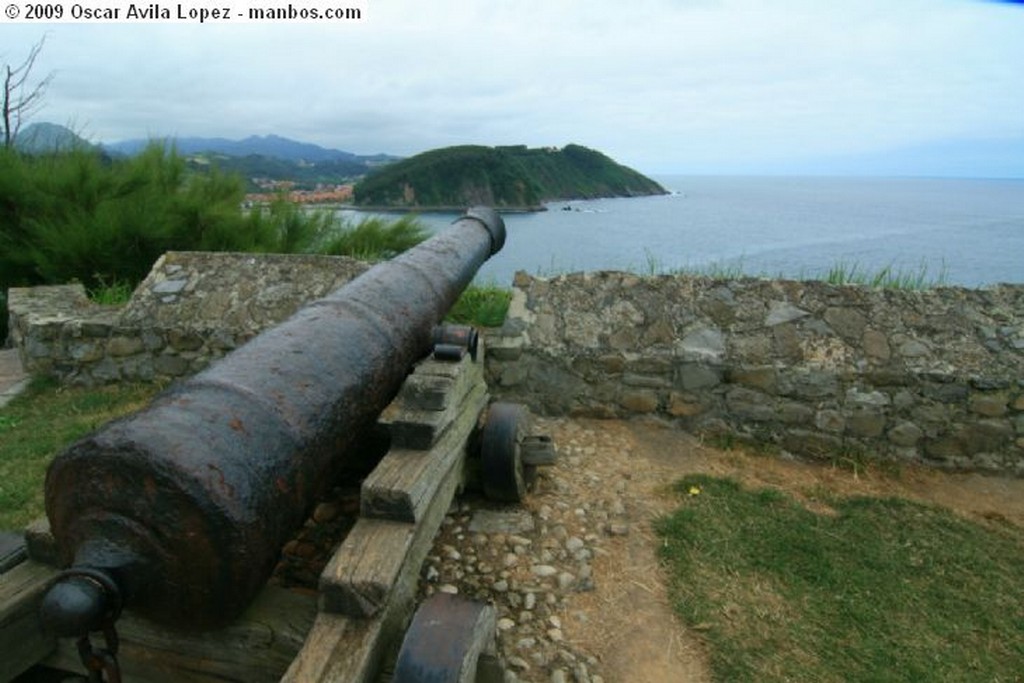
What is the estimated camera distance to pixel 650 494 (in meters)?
4.12

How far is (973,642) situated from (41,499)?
4863 mm

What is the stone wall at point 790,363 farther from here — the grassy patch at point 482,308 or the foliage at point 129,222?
the foliage at point 129,222

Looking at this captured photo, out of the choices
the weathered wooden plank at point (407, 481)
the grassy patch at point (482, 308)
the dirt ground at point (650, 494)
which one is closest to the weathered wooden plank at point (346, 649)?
the weathered wooden plank at point (407, 481)

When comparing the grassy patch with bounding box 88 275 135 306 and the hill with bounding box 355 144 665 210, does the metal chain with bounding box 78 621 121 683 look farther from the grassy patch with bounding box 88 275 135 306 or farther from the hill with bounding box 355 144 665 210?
A: the hill with bounding box 355 144 665 210

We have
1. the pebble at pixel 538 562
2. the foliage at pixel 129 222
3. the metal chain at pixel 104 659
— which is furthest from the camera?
the foliage at pixel 129 222

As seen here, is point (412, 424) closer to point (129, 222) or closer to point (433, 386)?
point (433, 386)

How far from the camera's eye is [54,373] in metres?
5.91

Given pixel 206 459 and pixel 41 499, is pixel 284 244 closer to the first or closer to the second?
pixel 41 499

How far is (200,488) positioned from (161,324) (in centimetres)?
470

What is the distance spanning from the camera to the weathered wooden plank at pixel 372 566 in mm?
2127

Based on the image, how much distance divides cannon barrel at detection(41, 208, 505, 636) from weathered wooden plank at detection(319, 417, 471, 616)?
0.22 meters

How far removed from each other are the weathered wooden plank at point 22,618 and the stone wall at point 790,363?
126 inches

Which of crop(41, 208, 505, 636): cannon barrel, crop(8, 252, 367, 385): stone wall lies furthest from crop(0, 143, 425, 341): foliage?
crop(41, 208, 505, 636): cannon barrel

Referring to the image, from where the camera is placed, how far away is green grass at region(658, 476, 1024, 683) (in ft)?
9.40
